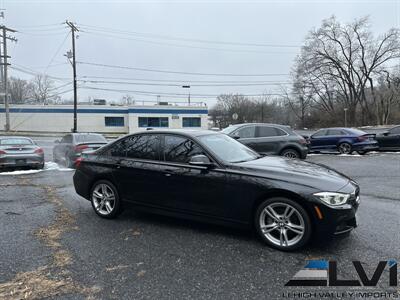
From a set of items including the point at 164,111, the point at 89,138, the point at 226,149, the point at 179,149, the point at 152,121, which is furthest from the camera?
the point at 164,111

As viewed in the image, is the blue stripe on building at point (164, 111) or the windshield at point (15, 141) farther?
the blue stripe on building at point (164, 111)

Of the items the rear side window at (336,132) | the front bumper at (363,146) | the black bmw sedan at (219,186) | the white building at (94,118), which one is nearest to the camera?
the black bmw sedan at (219,186)

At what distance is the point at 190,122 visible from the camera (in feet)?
164

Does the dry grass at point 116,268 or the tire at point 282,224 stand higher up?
the tire at point 282,224

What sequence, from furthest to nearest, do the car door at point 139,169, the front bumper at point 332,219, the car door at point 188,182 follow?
the car door at point 139,169
the car door at point 188,182
the front bumper at point 332,219

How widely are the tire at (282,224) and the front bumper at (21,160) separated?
1035cm

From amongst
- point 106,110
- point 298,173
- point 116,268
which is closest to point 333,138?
point 298,173

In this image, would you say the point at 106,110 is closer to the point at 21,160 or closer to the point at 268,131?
the point at 21,160

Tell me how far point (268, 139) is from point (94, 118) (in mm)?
39947

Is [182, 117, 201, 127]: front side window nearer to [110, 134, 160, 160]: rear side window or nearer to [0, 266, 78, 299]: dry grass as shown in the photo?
[110, 134, 160, 160]: rear side window

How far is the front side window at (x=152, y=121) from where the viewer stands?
1863 inches

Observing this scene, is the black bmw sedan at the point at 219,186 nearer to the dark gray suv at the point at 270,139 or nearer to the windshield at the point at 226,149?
the windshield at the point at 226,149

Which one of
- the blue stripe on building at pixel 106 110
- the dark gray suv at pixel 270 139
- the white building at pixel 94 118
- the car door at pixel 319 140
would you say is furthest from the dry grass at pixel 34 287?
the blue stripe on building at pixel 106 110

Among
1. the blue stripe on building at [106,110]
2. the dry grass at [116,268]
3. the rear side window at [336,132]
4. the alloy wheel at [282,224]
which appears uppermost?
the blue stripe on building at [106,110]
